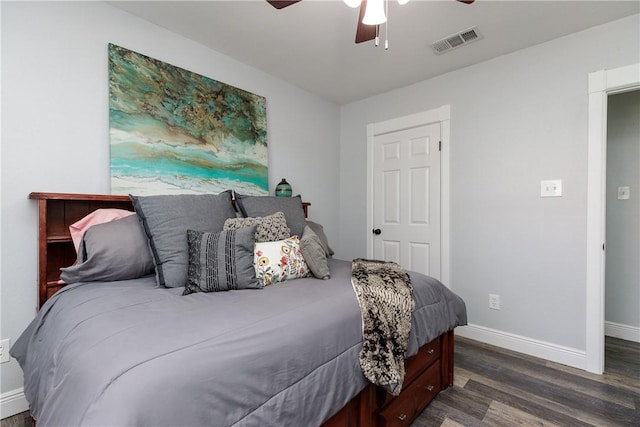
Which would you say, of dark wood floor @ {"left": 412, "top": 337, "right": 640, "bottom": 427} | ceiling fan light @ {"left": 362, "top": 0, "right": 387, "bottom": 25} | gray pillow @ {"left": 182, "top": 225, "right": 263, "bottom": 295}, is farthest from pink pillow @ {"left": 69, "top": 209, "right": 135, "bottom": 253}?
dark wood floor @ {"left": 412, "top": 337, "right": 640, "bottom": 427}

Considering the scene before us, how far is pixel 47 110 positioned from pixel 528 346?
12.3ft

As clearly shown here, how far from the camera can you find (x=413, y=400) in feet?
5.20

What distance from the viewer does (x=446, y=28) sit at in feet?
7.19

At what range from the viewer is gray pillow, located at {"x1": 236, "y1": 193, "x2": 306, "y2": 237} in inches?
84.9

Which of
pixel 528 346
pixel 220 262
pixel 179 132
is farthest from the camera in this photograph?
pixel 528 346

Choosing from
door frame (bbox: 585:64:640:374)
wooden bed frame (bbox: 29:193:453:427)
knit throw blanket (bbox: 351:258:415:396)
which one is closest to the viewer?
knit throw blanket (bbox: 351:258:415:396)

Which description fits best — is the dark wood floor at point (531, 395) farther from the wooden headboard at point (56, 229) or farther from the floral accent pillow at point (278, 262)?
the floral accent pillow at point (278, 262)

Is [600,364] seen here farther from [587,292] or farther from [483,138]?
[483,138]

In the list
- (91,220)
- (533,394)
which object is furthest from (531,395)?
(91,220)

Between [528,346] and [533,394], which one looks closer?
[533,394]

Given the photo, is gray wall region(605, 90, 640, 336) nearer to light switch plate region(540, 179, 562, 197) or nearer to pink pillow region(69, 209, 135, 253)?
light switch plate region(540, 179, 562, 197)

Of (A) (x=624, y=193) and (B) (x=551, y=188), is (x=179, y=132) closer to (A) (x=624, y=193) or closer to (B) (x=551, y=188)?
(B) (x=551, y=188)

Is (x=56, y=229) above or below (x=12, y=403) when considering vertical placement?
above

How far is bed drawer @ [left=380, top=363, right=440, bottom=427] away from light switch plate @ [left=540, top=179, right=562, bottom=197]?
161cm
